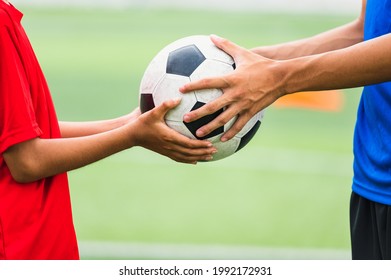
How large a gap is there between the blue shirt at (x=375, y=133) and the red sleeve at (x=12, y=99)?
1338 mm

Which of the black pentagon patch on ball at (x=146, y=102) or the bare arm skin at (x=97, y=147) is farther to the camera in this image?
the black pentagon patch on ball at (x=146, y=102)

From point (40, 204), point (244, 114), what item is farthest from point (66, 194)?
point (244, 114)

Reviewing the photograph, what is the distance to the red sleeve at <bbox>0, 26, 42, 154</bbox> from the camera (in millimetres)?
3023

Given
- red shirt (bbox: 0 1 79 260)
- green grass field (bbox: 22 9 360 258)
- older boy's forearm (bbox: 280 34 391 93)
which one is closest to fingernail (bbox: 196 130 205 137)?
older boy's forearm (bbox: 280 34 391 93)

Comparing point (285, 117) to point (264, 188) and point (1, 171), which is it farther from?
point (1, 171)

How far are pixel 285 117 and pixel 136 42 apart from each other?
8414mm

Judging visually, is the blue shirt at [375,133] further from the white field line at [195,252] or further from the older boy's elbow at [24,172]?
the white field line at [195,252]

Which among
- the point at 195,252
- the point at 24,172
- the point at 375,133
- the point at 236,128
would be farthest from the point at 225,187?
the point at 24,172

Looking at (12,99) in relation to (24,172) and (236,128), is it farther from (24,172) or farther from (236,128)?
(236,128)

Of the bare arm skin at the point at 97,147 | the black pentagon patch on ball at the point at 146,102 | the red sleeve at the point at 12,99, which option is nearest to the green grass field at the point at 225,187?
the black pentagon patch on ball at the point at 146,102

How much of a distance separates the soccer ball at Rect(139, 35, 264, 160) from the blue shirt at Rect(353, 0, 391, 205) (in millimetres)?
443

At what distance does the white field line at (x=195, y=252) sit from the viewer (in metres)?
5.95

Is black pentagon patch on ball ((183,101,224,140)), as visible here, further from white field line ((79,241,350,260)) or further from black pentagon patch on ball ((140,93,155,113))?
white field line ((79,241,350,260))

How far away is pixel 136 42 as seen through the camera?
752 inches
